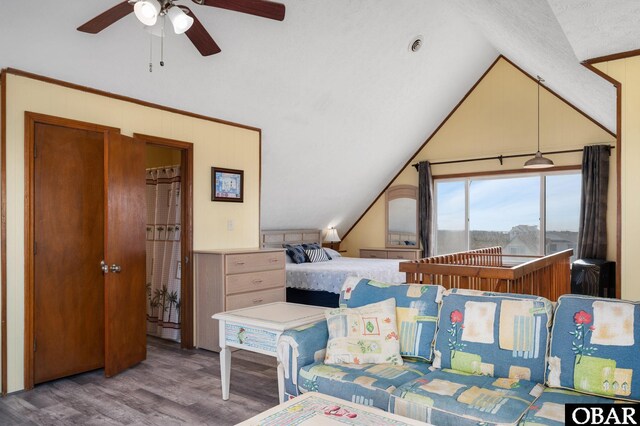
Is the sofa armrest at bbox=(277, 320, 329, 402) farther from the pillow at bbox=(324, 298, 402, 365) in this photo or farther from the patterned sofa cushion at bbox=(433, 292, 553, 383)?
the patterned sofa cushion at bbox=(433, 292, 553, 383)

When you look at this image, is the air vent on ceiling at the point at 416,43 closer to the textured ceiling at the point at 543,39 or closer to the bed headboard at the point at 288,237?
the textured ceiling at the point at 543,39

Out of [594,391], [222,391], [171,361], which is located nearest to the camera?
[594,391]

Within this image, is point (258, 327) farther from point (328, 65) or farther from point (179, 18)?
→ point (328, 65)

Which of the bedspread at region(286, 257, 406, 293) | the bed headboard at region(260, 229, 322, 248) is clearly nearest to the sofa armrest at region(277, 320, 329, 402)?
the bedspread at region(286, 257, 406, 293)

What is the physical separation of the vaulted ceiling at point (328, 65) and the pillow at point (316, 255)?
0.70m

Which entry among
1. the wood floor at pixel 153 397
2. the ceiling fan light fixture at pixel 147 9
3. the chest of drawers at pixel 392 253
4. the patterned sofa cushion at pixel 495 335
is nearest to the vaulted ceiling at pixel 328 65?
the chest of drawers at pixel 392 253

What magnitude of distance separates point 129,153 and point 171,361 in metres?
1.94

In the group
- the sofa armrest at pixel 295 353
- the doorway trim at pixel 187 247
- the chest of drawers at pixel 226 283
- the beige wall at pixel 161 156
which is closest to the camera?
the sofa armrest at pixel 295 353

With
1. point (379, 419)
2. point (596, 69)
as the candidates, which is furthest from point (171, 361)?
point (596, 69)

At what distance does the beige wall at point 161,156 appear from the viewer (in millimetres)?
5266

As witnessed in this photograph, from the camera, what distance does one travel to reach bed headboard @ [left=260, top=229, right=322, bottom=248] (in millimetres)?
6680

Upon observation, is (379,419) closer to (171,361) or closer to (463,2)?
(171,361)

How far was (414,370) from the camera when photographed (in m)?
2.44

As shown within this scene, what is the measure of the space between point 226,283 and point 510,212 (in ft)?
16.5
